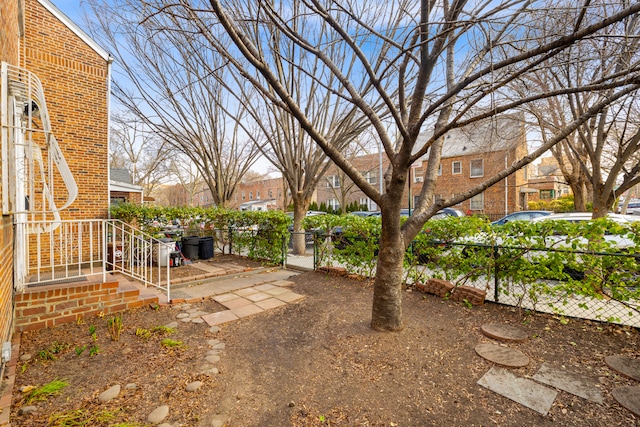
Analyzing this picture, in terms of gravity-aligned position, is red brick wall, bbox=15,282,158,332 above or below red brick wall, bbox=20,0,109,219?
below

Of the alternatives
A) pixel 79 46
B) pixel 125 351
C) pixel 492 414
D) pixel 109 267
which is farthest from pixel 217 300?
pixel 79 46

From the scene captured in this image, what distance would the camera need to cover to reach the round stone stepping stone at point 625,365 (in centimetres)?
252

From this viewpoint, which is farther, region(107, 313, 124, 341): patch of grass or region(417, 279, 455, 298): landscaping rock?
region(417, 279, 455, 298): landscaping rock

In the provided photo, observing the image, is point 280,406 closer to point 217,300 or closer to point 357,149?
point 217,300

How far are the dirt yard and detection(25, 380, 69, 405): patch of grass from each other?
0.06 meters

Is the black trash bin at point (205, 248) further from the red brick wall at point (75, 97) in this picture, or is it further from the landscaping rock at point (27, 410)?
the landscaping rock at point (27, 410)

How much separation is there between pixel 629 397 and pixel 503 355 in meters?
0.85

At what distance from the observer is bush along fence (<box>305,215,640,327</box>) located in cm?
345

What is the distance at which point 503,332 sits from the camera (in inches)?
131

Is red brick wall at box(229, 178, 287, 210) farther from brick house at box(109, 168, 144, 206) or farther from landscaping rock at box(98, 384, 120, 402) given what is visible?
landscaping rock at box(98, 384, 120, 402)

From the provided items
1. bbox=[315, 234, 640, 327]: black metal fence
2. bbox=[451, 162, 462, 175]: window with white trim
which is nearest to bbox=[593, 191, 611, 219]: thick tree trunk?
bbox=[315, 234, 640, 327]: black metal fence

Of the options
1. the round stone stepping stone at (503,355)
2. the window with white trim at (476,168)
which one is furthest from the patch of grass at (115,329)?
the window with white trim at (476,168)

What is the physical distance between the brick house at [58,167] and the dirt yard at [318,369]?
0.37 meters

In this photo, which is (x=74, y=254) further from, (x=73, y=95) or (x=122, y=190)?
(x=122, y=190)
